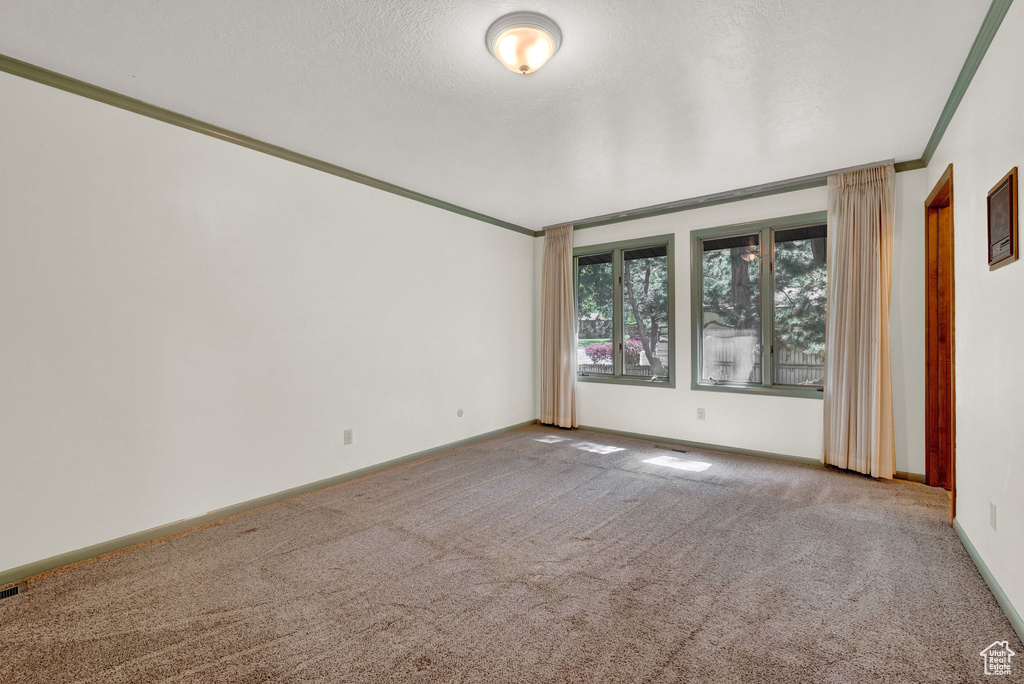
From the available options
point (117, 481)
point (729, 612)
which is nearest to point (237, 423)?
point (117, 481)

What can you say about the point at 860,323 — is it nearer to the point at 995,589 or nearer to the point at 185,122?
the point at 995,589

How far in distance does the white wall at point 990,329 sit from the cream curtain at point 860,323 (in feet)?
3.41

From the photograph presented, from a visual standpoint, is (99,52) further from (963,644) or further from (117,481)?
(963,644)

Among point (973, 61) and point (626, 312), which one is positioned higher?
point (973, 61)

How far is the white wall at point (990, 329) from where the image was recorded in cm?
181

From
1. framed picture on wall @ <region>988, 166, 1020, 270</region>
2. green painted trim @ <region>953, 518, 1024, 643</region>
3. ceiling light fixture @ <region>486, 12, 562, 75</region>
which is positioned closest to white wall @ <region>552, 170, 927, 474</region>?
green painted trim @ <region>953, 518, 1024, 643</region>

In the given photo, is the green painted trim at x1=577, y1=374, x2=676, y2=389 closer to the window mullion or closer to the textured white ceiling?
the window mullion

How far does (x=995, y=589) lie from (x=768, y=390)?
2484 mm

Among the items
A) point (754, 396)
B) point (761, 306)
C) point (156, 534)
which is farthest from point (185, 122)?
point (754, 396)

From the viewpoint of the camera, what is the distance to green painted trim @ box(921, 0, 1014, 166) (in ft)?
6.37

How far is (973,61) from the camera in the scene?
2.25 m

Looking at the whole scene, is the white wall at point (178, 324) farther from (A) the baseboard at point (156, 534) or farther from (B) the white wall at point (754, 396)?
(B) the white wall at point (754, 396)

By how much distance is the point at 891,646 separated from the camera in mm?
1744

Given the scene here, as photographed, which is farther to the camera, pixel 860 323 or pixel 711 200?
pixel 711 200
